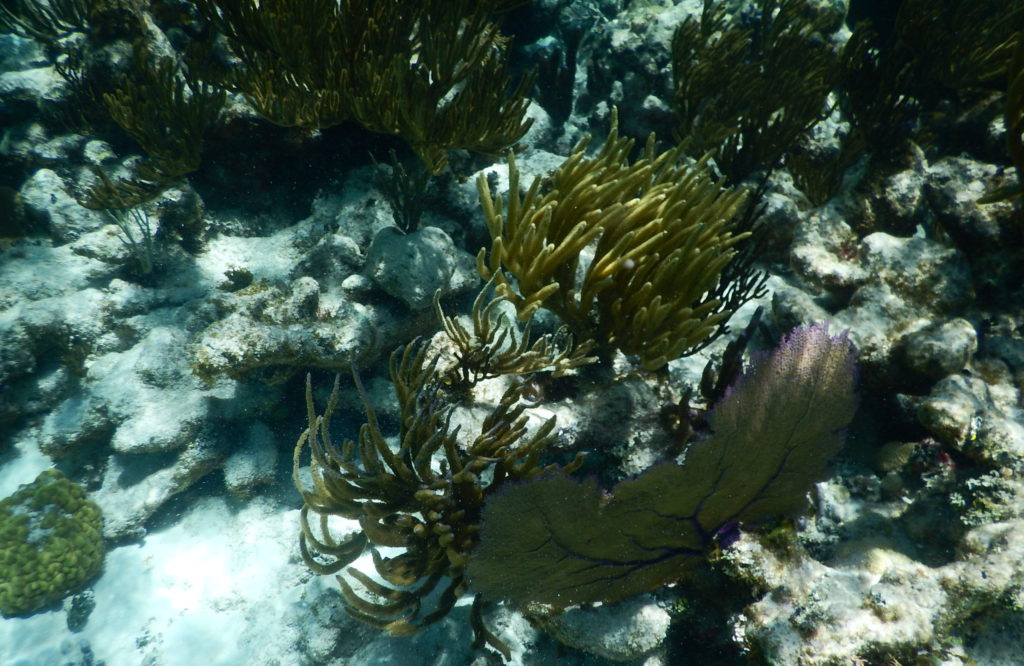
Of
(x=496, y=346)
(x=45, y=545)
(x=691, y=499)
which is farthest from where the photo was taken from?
(x=45, y=545)

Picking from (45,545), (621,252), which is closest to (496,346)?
(621,252)

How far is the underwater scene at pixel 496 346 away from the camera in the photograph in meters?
2.27

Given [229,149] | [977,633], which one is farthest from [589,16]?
[977,633]

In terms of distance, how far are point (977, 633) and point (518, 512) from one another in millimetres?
2075

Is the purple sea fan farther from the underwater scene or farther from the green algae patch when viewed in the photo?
the green algae patch

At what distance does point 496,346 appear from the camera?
278 centimetres

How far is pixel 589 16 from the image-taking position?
746 centimetres

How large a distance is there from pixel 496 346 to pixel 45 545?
4545 millimetres

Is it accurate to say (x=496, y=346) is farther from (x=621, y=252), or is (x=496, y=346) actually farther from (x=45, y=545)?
(x=45, y=545)

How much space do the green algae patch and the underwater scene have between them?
0.03 meters

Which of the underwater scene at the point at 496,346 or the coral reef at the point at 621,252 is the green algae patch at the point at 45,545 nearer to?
the underwater scene at the point at 496,346

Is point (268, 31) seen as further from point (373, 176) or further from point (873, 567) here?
point (873, 567)

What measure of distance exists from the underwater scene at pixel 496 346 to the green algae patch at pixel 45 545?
0.10 feet

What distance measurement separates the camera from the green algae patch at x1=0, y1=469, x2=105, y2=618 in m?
4.01
